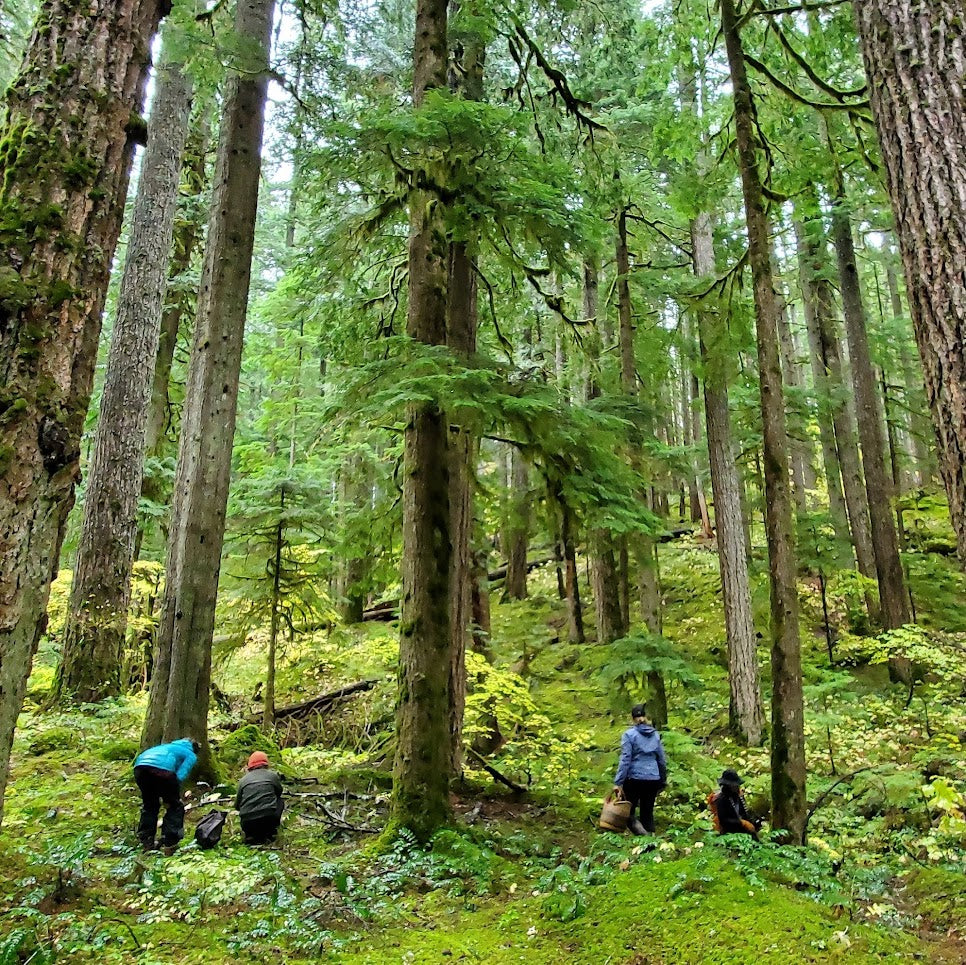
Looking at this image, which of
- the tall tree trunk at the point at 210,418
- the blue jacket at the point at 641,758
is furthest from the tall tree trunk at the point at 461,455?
the tall tree trunk at the point at 210,418

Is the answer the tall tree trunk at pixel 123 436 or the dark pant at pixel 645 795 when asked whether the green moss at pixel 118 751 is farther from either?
the dark pant at pixel 645 795

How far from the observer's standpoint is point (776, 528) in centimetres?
630

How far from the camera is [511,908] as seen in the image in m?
4.91

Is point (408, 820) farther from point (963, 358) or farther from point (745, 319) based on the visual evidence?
point (745, 319)

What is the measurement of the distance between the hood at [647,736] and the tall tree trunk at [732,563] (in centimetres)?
440

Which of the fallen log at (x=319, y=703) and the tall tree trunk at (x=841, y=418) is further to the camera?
the tall tree trunk at (x=841, y=418)

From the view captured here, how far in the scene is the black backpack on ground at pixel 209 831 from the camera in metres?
5.64

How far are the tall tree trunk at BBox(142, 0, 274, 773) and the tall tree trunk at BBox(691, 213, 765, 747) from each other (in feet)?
22.4

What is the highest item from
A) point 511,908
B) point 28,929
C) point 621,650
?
point 621,650

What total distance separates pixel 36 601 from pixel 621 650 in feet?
25.2

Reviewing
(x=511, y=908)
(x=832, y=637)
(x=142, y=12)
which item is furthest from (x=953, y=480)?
(x=832, y=637)

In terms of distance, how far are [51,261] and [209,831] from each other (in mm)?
4860

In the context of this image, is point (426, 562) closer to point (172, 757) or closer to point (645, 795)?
point (172, 757)

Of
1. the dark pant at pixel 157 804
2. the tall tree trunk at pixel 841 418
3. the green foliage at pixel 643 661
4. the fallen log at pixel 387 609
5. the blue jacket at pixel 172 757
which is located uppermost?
the tall tree trunk at pixel 841 418
